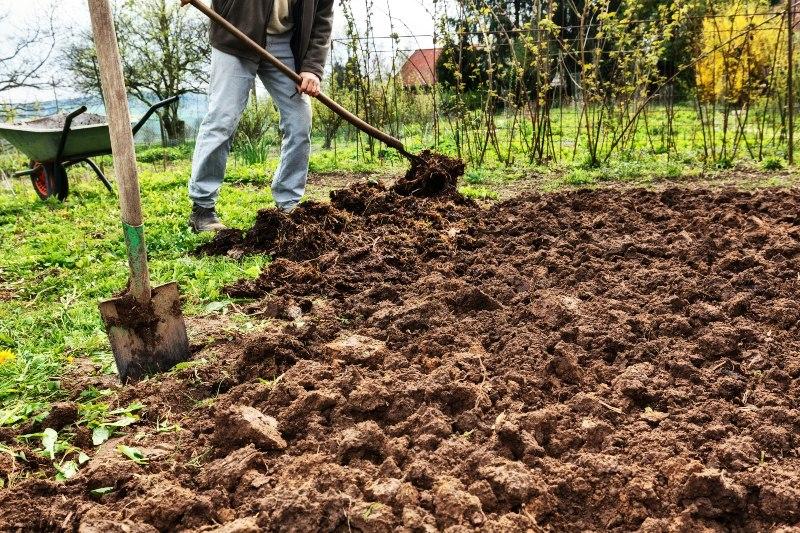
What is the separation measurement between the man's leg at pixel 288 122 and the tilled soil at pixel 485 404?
1440 mm

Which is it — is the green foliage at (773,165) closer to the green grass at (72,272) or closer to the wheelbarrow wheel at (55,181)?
the green grass at (72,272)

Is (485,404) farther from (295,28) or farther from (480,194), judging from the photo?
(480,194)

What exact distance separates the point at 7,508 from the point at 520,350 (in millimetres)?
1687

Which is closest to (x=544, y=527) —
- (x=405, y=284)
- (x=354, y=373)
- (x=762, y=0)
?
(x=354, y=373)

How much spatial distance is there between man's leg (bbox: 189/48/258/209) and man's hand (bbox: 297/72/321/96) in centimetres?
34

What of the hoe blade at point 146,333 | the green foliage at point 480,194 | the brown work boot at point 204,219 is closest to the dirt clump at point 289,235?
the brown work boot at point 204,219

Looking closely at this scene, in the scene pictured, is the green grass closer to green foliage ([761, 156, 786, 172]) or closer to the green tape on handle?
the green tape on handle

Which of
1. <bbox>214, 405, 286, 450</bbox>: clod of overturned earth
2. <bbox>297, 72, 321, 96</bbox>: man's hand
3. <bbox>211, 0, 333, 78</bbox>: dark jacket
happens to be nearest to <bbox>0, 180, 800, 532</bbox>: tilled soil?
<bbox>214, 405, 286, 450</bbox>: clod of overturned earth

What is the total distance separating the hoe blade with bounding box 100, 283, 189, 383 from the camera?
8.20ft

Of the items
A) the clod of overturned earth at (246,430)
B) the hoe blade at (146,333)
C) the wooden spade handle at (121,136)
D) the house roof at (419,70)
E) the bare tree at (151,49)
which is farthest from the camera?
the bare tree at (151,49)

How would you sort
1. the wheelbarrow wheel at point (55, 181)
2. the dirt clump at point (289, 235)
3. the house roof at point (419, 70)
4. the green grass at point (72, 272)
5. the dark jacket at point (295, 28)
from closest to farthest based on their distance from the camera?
the green grass at point (72, 272), the dirt clump at point (289, 235), the dark jacket at point (295, 28), the wheelbarrow wheel at point (55, 181), the house roof at point (419, 70)

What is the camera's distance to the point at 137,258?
8.37 ft

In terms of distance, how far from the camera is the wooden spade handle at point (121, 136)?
2.35 metres

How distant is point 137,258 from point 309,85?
2.58 m
